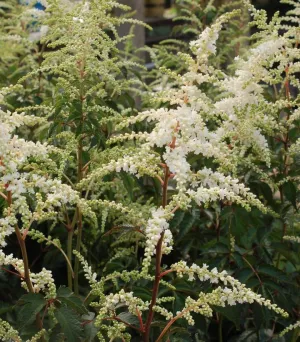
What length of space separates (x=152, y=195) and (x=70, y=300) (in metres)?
1.14

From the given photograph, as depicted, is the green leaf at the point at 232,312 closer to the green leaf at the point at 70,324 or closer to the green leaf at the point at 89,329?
the green leaf at the point at 89,329

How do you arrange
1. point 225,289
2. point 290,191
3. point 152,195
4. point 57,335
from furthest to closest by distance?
point 152,195
point 290,191
point 57,335
point 225,289

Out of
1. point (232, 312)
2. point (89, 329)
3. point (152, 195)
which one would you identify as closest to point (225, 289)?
point (89, 329)

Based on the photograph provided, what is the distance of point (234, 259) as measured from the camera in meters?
2.18

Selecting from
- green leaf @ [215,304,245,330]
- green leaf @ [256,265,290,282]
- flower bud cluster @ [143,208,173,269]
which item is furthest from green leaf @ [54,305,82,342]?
green leaf @ [256,265,290,282]

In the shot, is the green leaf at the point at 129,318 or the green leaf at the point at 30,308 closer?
the green leaf at the point at 30,308

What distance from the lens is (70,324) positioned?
5.27 ft

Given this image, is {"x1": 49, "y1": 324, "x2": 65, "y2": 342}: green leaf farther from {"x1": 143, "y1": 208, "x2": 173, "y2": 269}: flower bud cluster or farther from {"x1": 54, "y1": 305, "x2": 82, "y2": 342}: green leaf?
{"x1": 143, "y1": 208, "x2": 173, "y2": 269}: flower bud cluster

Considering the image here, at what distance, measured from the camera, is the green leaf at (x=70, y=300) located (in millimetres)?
1642

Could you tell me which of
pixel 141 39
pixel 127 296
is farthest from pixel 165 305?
pixel 141 39

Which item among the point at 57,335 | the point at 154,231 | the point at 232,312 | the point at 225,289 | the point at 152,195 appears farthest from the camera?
the point at 152,195

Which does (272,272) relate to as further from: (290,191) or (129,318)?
(129,318)

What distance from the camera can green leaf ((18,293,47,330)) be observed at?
5.26 ft

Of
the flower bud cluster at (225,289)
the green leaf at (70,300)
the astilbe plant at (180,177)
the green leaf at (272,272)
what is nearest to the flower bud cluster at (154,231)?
the astilbe plant at (180,177)
